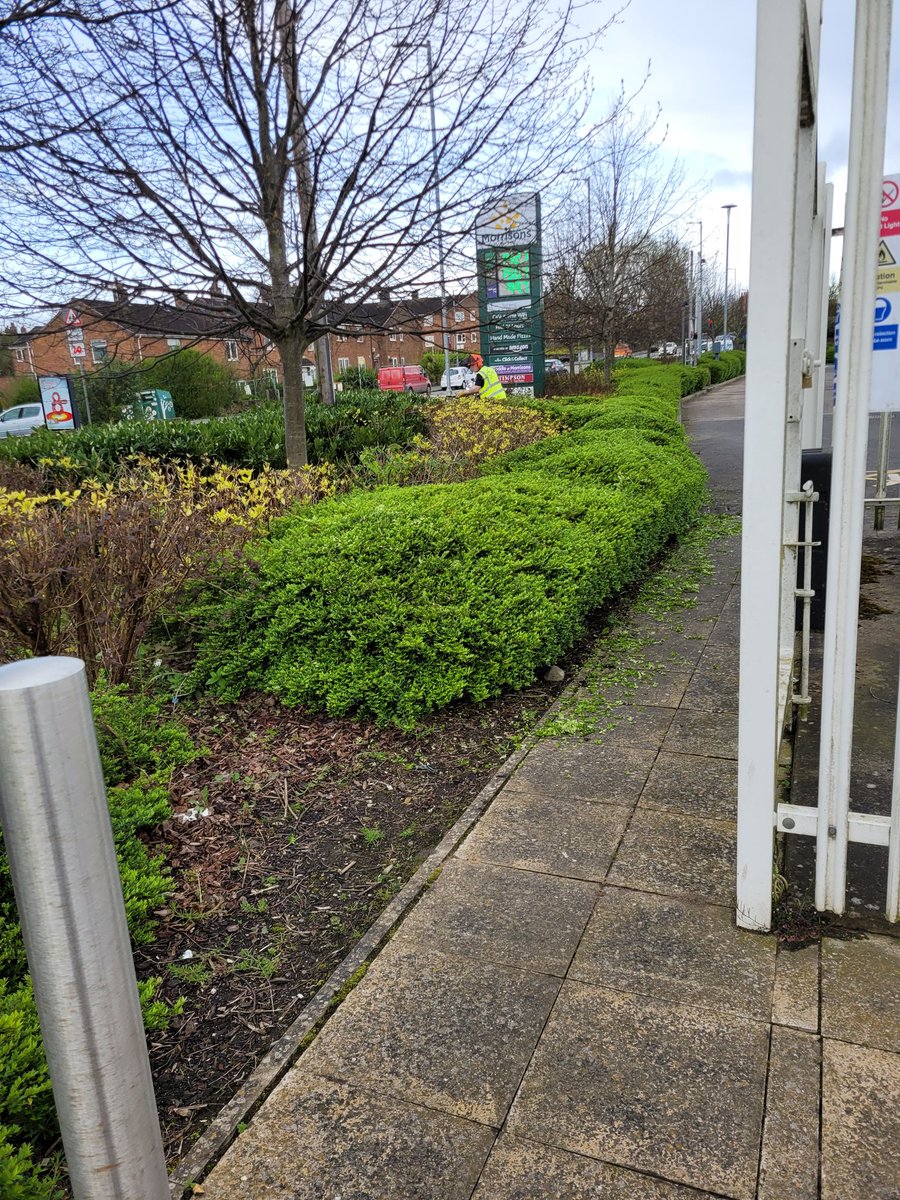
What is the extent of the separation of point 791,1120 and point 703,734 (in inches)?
84.3

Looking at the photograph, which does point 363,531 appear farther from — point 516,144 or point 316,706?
point 516,144

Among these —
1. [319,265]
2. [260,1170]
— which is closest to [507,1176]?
[260,1170]

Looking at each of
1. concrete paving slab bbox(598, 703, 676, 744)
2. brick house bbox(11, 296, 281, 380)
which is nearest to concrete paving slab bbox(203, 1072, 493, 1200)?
concrete paving slab bbox(598, 703, 676, 744)

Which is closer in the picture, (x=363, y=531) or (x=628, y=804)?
(x=628, y=804)

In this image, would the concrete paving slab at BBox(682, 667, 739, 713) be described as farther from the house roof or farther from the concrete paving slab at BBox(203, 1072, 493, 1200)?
the house roof

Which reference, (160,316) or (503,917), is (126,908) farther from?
(160,316)

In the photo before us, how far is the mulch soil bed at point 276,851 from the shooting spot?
2.32 meters

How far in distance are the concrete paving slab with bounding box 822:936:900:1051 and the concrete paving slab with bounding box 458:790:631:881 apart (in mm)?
765

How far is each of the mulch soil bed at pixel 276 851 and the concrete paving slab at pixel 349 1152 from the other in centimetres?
21

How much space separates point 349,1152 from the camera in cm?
185

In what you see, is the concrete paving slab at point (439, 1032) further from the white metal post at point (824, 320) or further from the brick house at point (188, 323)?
the brick house at point (188, 323)

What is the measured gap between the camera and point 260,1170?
1.82 metres

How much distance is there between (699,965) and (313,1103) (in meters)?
1.12

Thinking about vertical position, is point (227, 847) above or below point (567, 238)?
below
